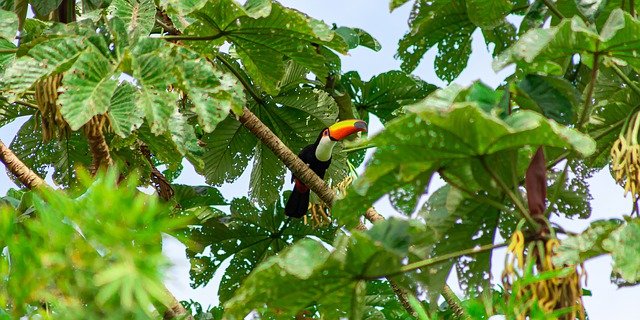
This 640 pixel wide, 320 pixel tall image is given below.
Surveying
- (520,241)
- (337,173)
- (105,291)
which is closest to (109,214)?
(105,291)

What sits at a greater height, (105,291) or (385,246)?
(385,246)

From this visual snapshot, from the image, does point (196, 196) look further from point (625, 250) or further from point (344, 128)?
point (625, 250)

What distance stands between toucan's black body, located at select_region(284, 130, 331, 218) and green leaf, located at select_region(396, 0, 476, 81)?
704 millimetres

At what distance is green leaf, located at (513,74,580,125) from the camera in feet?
8.86

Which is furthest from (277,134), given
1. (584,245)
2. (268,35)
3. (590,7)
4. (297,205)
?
(584,245)

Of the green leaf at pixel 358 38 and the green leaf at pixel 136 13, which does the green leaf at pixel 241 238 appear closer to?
the green leaf at pixel 358 38

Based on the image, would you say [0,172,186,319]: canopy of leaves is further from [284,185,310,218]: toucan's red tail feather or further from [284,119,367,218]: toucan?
[284,185,310,218]: toucan's red tail feather

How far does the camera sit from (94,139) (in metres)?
3.68

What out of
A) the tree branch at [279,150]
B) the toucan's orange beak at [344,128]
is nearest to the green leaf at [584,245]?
the tree branch at [279,150]

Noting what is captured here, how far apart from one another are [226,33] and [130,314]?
2.13 meters

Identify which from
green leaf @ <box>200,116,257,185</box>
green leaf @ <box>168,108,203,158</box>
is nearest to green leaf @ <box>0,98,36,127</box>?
green leaf @ <box>200,116,257,185</box>

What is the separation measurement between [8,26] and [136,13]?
42 centimetres

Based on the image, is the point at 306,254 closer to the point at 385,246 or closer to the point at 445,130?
the point at 385,246

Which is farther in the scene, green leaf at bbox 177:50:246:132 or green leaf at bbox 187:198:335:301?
green leaf at bbox 187:198:335:301
